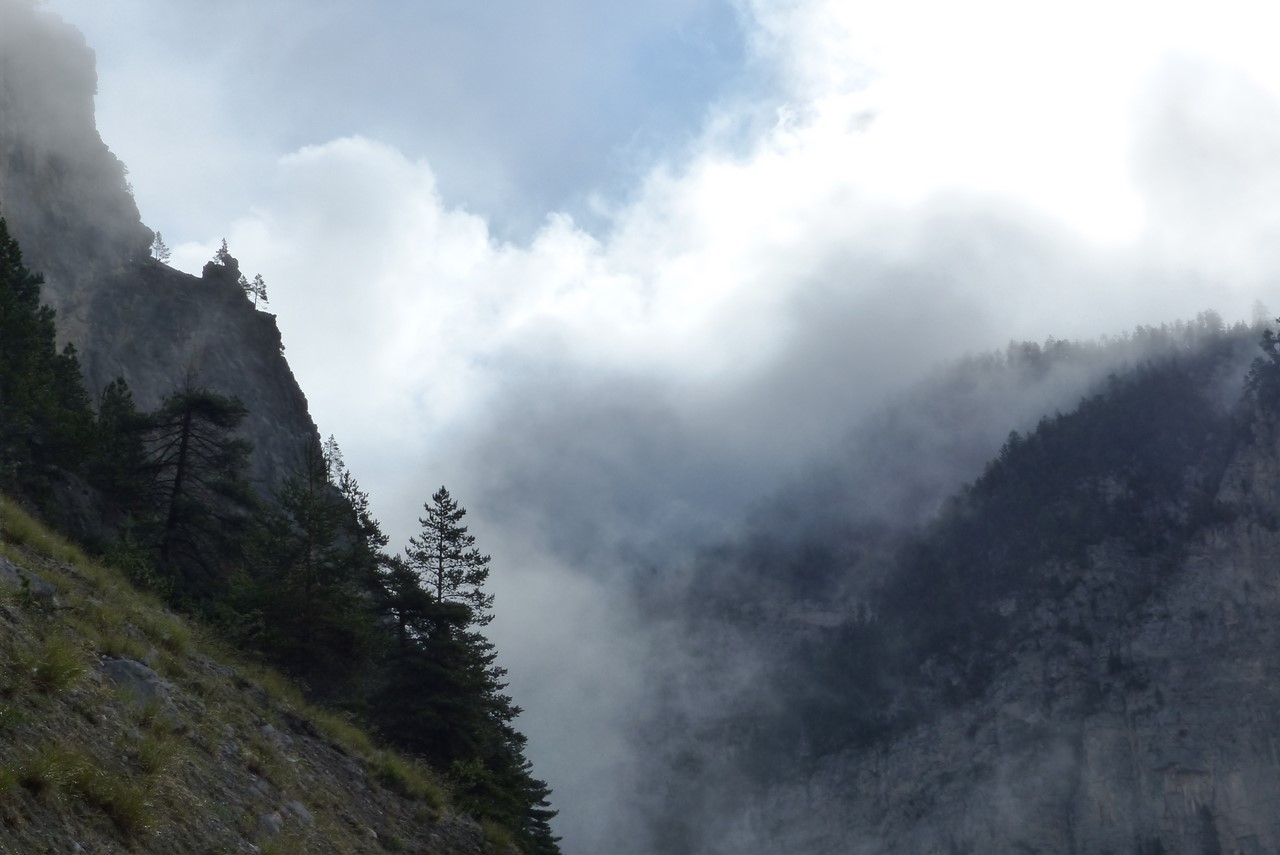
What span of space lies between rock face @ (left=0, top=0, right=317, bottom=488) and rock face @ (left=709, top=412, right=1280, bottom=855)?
279 feet

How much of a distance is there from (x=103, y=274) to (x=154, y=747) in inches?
2796

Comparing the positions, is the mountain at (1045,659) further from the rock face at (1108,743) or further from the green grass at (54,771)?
the green grass at (54,771)

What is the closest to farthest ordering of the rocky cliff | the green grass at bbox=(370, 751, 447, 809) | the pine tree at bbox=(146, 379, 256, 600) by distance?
the green grass at bbox=(370, 751, 447, 809) → the pine tree at bbox=(146, 379, 256, 600) → the rocky cliff

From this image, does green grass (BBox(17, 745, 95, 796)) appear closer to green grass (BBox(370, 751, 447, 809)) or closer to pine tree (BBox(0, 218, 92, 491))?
green grass (BBox(370, 751, 447, 809))

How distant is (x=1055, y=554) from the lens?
493 feet

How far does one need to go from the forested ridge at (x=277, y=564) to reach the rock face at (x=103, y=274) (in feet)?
97.1

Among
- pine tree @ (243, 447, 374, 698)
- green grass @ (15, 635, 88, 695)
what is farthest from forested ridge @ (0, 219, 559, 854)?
green grass @ (15, 635, 88, 695)

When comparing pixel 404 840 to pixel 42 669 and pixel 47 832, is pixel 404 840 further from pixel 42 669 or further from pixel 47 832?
pixel 47 832

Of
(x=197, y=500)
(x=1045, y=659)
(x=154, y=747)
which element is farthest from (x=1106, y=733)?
(x=154, y=747)

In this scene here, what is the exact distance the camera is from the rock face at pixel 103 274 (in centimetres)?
7275

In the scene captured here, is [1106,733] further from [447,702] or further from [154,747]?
[154,747]

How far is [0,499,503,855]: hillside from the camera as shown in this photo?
11.6 m

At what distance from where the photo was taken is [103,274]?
77.6 m

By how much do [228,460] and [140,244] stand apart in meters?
48.6
